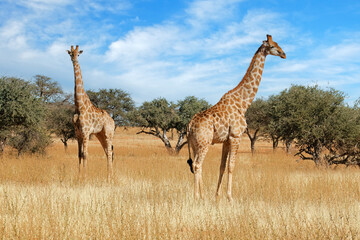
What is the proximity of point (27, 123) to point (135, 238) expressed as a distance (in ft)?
50.5

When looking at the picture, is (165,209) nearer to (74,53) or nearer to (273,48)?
(273,48)

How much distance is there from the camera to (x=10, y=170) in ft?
36.7

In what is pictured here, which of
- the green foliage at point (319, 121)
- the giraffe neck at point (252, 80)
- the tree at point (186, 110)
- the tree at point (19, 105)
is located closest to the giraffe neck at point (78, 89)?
the giraffe neck at point (252, 80)

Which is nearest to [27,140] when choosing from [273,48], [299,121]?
[299,121]

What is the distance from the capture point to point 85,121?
33.0ft

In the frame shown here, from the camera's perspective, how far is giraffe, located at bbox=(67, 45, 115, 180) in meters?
10.0

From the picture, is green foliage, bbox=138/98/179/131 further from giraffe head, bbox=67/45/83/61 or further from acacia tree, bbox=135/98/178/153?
giraffe head, bbox=67/45/83/61

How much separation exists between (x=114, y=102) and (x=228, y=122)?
27.7 meters

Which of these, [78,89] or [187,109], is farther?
[187,109]

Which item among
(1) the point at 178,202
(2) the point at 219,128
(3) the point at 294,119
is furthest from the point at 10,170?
(3) the point at 294,119

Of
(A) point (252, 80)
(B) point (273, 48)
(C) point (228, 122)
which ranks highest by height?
(B) point (273, 48)

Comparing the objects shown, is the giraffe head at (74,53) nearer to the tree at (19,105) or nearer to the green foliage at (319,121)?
the tree at (19,105)

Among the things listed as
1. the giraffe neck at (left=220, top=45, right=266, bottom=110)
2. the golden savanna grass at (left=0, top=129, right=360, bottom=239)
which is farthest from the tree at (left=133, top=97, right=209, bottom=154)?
the giraffe neck at (left=220, top=45, right=266, bottom=110)

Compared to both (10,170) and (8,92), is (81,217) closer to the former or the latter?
(10,170)
